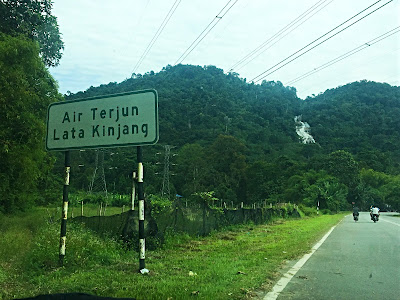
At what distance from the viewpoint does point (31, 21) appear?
777 inches

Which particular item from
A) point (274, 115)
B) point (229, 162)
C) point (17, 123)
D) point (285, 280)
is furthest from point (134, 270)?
point (274, 115)

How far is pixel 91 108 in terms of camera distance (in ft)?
24.5

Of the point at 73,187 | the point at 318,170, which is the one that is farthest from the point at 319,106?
the point at 73,187

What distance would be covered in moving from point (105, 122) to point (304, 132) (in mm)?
92646

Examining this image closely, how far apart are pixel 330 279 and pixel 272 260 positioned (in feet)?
6.72

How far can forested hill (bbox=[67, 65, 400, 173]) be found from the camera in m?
62.5

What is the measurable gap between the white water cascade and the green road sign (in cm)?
8378

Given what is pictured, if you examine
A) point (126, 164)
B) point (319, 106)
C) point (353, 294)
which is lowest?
point (353, 294)

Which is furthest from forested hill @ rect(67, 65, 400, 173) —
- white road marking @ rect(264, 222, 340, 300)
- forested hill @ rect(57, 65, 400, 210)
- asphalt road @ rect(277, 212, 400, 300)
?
white road marking @ rect(264, 222, 340, 300)

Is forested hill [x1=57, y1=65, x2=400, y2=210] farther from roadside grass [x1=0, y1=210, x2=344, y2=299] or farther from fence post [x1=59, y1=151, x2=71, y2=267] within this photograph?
fence post [x1=59, y1=151, x2=71, y2=267]

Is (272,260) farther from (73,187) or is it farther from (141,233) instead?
(73,187)

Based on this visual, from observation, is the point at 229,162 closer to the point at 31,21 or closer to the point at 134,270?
the point at 31,21

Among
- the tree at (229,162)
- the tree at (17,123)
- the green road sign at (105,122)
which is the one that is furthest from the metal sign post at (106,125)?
the tree at (229,162)

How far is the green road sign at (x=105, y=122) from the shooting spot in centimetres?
691
